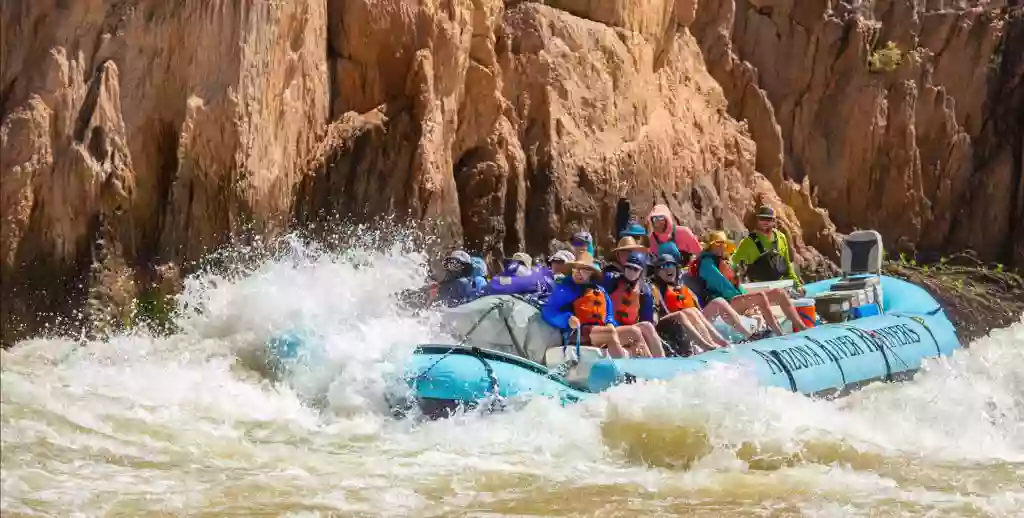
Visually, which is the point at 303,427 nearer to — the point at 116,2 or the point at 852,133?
the point at 116,2

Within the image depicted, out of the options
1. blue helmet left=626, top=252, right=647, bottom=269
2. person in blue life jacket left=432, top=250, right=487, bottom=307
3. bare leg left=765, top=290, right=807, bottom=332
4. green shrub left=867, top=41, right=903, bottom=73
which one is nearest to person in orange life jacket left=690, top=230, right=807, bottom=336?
bare leg left=765, top=290, right=807, bottom=332

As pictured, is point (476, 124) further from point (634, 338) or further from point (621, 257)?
point (634, 338)

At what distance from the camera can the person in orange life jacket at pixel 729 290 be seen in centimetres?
962

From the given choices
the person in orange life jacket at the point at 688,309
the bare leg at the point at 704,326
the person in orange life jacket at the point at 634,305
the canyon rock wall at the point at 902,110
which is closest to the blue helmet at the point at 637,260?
the person in orange life jacket at the point at 634,305

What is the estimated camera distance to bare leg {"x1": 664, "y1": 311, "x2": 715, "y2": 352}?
344 inches

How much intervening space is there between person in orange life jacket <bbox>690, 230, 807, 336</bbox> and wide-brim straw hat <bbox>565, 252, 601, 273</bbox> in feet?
3.31

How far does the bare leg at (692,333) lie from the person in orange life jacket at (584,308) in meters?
0.69

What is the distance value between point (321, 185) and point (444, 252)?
1490 mm

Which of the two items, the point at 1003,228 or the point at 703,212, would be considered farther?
the point at 1003,228

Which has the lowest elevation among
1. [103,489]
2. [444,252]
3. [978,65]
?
[103,489]

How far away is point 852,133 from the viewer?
18750 mm

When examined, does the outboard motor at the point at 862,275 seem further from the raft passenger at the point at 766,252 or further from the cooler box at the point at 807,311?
the cooler box at the point at 807,311

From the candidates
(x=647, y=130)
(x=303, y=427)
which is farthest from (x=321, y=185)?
(x=647, y=130)

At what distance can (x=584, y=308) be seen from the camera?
8289 millimetres
